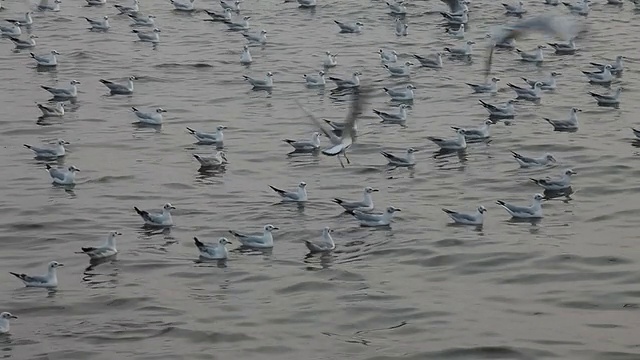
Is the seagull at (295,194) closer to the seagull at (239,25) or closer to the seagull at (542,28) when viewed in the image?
the seagull at (542,28)

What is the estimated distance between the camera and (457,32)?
39.2 meters

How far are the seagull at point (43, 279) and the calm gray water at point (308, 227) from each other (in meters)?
0.13

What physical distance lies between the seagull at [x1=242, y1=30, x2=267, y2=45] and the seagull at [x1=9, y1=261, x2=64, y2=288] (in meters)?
20.3

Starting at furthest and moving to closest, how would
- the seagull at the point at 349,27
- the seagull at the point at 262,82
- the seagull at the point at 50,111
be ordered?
the seagull at the point at 349,27
the seagull at the point at 262,82
the seagull at the point at 50,111

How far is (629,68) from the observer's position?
34000 mm

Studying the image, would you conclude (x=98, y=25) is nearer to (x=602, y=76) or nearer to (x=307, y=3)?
(x=307, y=3)

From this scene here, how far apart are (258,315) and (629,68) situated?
61.4 feet

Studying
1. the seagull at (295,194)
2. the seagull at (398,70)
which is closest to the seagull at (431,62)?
the seagull at (398,70)

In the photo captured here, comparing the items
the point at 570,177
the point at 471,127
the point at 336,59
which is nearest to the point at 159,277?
the point at 570,177

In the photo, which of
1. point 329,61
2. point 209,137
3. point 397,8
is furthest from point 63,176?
point 397,8

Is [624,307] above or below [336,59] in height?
above

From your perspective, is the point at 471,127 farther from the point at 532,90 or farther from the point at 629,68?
the point at 629,68

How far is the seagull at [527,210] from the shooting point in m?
21.8

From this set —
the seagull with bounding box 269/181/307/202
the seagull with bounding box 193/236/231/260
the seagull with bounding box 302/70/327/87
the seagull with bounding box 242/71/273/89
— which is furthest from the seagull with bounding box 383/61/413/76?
the seagull with bounding box 193/236/231/260
